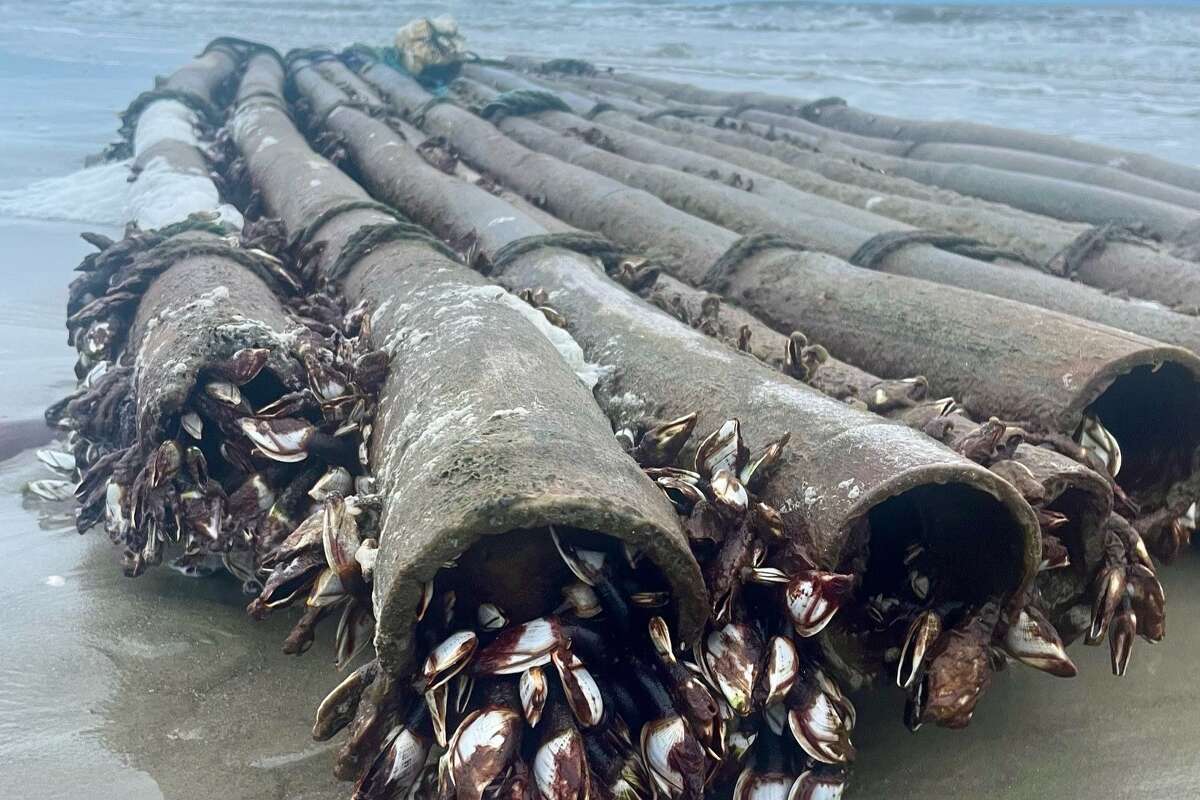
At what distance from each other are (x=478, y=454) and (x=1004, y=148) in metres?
7.53

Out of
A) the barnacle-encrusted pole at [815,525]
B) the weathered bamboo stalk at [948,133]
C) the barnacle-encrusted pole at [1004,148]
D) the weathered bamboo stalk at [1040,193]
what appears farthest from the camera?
the weathered bamboo stalk at [948,133]

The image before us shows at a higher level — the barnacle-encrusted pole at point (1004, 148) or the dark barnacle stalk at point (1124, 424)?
the dark barnacle stalk at point (1124, 424)

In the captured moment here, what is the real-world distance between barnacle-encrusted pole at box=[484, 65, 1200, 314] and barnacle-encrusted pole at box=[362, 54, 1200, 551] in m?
0.93

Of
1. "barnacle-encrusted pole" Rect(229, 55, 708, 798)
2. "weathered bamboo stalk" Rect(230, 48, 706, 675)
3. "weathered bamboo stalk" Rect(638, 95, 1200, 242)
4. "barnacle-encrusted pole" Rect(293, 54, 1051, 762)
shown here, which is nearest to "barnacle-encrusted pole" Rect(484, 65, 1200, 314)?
"weathered bamboo stalk" Rect(638, 95, 1200, 242)

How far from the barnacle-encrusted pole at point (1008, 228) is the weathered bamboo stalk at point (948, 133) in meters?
1.69

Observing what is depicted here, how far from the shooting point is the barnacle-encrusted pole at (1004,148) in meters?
6.55

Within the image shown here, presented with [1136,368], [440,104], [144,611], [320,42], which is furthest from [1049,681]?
[320,42]

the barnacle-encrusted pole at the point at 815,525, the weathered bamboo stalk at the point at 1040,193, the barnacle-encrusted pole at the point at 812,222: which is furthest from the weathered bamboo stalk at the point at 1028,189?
the barnacle-encrusted pole at the point at 815,525

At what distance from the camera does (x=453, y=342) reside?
270 cm

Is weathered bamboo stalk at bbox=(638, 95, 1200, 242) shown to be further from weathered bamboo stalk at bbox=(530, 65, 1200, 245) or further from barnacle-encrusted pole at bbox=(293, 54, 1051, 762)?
barnacle-encrusted pole at bbox=(293, 54, 1051, 762)

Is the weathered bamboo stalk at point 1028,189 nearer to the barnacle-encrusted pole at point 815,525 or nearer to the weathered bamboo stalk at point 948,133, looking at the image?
the weathered bamboo stalk at point 948,133

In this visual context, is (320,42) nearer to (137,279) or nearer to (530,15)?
(530,15)

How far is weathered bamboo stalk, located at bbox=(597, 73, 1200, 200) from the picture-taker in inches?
276

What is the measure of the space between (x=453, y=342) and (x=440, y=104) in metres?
6.33
